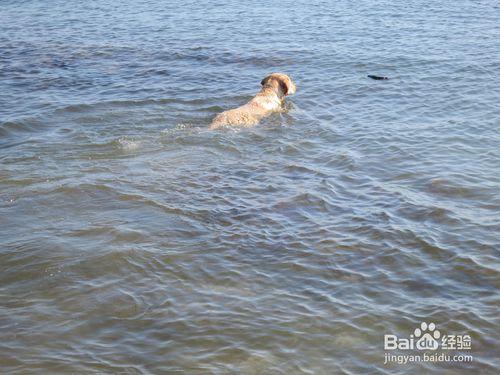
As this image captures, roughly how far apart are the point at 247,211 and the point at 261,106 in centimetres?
493

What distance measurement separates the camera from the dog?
13422mm

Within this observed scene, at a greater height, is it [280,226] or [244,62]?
[244,62]

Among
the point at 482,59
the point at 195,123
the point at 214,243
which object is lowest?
the point at 214,243

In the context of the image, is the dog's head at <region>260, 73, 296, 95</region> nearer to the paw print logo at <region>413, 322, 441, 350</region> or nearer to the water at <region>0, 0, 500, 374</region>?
the water at <region>0, 0, 500, 374</region>

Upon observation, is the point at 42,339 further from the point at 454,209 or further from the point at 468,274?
the point at 454,209

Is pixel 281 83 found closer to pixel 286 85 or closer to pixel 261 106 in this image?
pixel 286 85

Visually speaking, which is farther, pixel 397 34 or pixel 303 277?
pixel 397 34

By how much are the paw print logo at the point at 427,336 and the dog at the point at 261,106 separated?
706cm

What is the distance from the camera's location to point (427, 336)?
698cm

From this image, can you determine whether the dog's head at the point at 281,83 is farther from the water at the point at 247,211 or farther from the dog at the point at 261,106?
the water at the point at 247,211

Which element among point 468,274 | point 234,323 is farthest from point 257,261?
point 468,274

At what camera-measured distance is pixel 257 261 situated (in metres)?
8.43

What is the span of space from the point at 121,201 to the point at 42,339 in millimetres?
3467

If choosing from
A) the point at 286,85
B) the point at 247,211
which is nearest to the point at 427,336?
the point at 247,211
